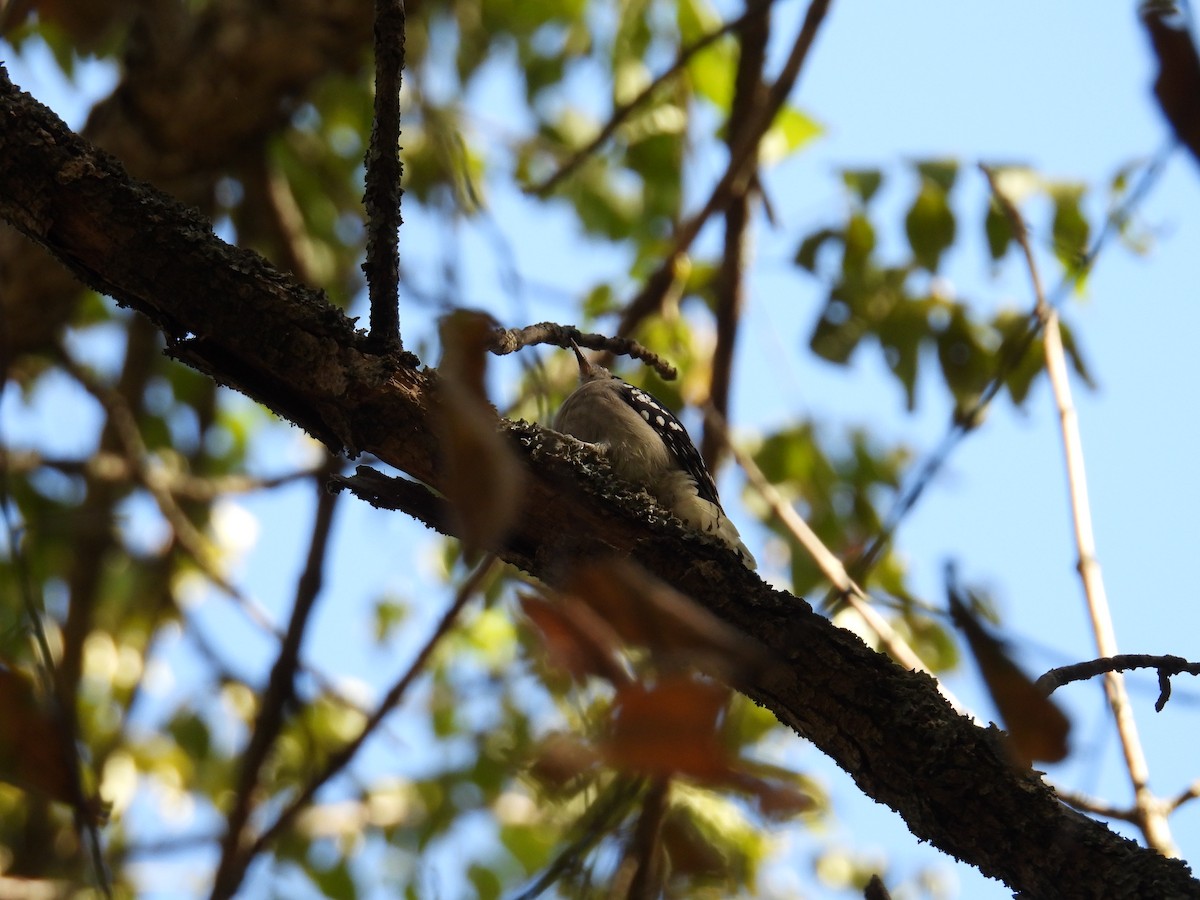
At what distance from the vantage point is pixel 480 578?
3.94m

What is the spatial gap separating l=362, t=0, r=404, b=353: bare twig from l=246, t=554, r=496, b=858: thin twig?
1413 mm

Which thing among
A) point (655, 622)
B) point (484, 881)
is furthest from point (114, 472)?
point (655, 622)

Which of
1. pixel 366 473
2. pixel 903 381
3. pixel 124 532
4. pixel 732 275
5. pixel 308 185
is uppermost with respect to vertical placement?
pixel 308 185

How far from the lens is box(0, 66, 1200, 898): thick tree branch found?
234 centimetres

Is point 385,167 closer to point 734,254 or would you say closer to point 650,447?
point 650,447

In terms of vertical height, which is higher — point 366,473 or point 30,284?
point 30,284

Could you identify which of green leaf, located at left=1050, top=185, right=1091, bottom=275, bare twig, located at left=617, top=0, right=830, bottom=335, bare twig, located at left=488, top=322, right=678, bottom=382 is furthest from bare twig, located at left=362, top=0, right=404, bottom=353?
green leaf, located at left=1050, top=185, right=1091, bottom=275

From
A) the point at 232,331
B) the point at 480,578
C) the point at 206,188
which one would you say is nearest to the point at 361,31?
the point at 206,188

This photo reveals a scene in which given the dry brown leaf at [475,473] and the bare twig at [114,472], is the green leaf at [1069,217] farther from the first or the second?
the dry brown leaf at [475,473]

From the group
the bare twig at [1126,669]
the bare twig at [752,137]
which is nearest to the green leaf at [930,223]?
the bare twig at [752,137]

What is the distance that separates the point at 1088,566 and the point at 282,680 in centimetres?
321

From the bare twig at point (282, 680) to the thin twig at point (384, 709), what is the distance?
0.39 m

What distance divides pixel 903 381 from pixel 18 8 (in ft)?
12.6

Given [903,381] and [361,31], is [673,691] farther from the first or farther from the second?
[361,31]
